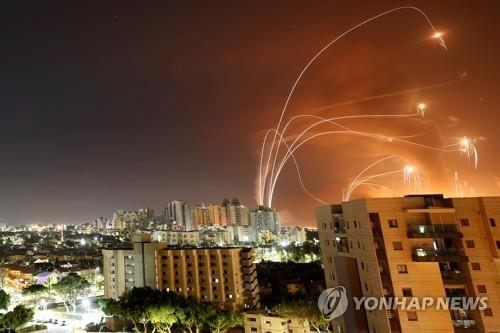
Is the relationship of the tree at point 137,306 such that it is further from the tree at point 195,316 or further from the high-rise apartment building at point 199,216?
the high-rise apartment building at point 199,216

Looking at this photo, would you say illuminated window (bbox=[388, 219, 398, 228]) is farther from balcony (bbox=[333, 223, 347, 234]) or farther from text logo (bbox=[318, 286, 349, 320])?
text logo (bbox=[318, 286, 349, 320])

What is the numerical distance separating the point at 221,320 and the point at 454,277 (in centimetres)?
1262

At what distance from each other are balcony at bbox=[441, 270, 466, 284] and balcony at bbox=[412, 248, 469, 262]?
24.8 inches

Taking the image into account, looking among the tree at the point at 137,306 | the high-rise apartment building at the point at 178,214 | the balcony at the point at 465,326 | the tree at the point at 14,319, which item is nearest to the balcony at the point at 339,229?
the balcony at the point at 465,326

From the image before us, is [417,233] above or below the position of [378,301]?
above

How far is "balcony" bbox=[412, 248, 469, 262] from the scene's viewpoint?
11.5 metres

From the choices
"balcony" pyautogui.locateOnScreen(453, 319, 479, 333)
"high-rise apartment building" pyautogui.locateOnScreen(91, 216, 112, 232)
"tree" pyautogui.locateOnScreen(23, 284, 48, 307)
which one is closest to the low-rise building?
"balcony" pyautogui.locateOnScreen(453, 319, 479, 333)

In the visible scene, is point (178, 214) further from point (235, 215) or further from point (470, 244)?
point (470, 244)

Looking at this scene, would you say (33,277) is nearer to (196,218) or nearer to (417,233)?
(417,233)

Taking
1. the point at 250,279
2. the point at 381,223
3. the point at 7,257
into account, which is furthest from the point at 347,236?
the point at 7,257

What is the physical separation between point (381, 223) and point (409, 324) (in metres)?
3.72

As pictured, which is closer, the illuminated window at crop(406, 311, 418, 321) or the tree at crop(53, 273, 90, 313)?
the illuminated window at crop(406, 311, 418, 321)

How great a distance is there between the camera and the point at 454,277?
11773 mm

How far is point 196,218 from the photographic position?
102m
